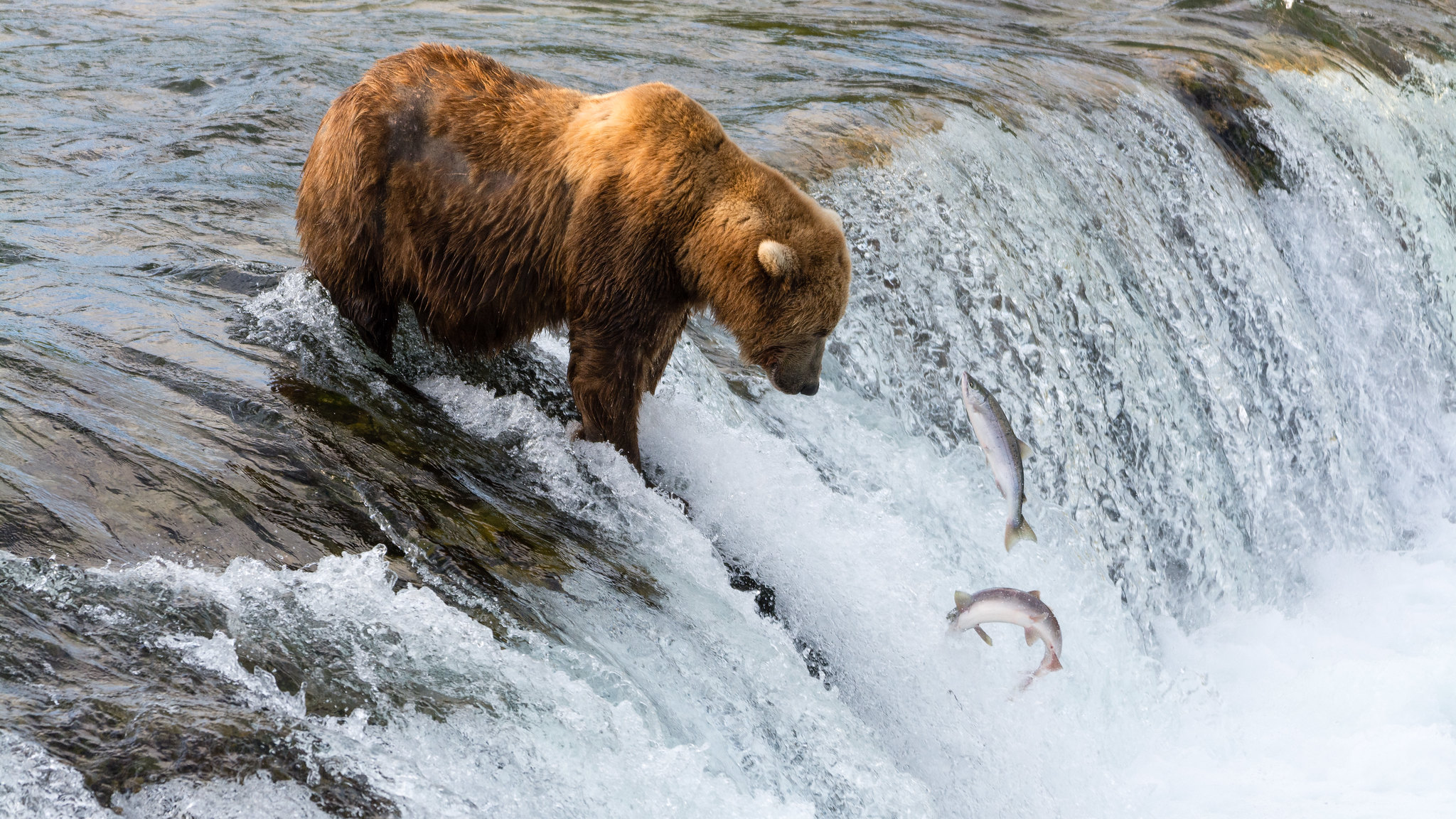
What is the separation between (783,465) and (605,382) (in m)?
0.89

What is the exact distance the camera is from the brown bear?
3.90 m

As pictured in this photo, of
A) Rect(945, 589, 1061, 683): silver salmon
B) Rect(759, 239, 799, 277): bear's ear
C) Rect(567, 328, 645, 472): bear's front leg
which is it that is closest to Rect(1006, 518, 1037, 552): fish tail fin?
Rect(945, 589, 1061, 683): silver salmon

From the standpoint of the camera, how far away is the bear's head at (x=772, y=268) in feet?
12.8

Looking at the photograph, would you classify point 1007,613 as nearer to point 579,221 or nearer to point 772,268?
point 772,268

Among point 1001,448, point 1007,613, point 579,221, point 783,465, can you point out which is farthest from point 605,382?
point 1007,613

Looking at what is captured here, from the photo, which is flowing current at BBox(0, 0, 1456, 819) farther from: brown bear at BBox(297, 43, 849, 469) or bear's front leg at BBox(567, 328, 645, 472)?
brown bear at BBox(297, 43, 849, 469)

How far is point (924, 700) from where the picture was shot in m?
4.09

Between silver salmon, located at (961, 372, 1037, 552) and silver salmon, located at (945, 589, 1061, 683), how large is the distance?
0.30m

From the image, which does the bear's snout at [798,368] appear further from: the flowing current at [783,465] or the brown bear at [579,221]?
the flowing current at [783,465]

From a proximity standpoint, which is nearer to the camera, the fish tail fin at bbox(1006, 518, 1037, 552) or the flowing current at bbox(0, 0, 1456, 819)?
the flowing current at bbox(0, 0, 1456, 819)

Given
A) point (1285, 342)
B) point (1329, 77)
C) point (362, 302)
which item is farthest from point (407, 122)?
point (1329, 77)

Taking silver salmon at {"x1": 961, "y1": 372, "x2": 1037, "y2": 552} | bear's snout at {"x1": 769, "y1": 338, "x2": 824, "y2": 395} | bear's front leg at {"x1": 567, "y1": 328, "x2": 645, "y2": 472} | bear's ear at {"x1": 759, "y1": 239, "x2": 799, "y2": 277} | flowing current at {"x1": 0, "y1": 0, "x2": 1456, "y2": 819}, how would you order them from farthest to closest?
silver salmon at {"x1": 961, "y1": 372, "x2": 1037, "y2": 552}, bear's snout at {"x1": 769, "y1": 338, "x2": 824, "y2": 395}, bear's front leg at {"x1": 567, "y1": 328, "x2": 645, "y2": 472}, bear's ear at {"x1": 759, "y1": 239, "x2": 799, "y2": 277}, flowing current at {"x1": 0, "y1": 0, "x2": 1456, "y2": 819}

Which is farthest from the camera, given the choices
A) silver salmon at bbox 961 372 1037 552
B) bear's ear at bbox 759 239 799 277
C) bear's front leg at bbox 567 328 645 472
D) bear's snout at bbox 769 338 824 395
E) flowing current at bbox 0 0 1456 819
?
silver salmon at bbox 961 372 1037 552

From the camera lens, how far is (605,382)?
4008 millimetres
